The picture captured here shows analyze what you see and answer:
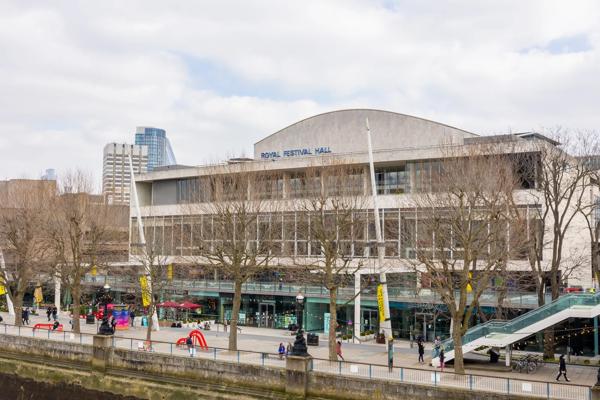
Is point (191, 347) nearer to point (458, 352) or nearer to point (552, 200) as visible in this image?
point (458, 352)

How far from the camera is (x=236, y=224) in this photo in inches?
1539

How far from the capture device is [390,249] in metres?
49.1

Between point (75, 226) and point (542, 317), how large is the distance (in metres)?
31.4

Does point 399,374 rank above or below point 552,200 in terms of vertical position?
below

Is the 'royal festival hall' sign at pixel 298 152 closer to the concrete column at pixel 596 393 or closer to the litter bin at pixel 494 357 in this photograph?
the litter bin at pixel 494 357

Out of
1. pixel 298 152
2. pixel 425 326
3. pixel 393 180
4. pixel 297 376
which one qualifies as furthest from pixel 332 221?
pixel 298 152

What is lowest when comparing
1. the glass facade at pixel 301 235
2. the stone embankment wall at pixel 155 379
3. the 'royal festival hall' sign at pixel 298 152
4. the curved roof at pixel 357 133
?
the stone embankment wall at pixel 155 379

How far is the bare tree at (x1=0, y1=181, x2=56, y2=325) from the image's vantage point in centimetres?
4716

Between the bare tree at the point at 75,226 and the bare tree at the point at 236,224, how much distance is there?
8216mm

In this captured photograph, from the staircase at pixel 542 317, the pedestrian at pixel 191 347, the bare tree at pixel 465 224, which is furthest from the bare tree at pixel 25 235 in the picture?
the staircase at pixel 542 317

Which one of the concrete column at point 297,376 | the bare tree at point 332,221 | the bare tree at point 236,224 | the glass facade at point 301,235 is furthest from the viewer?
the glass facade at point 301,235

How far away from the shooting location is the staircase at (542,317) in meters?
29.6

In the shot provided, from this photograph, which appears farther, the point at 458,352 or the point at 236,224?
the point at 236,224

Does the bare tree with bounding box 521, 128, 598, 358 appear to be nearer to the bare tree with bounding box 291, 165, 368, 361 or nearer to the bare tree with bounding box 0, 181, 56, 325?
the bare tree with bounding box 291, 165, 368, 361
